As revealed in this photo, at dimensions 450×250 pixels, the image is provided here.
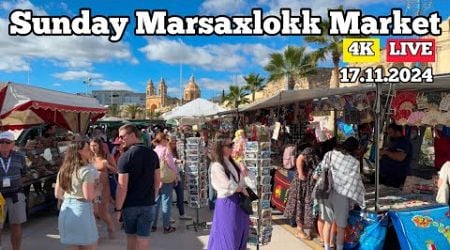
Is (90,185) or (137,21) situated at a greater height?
(137,21)

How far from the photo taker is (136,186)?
4.51 m

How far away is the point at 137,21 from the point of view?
742 centimetres

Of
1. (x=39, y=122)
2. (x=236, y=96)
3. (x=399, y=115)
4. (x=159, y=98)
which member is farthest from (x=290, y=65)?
(x=159, y=98)

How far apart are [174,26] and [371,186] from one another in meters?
4.27

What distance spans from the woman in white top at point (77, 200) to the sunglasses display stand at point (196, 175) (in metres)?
3.52

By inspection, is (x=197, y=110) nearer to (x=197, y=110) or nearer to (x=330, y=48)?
(x=197, y=110)

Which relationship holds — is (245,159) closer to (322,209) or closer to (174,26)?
(322,209)

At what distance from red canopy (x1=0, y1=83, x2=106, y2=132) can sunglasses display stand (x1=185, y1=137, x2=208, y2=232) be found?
9.08ft

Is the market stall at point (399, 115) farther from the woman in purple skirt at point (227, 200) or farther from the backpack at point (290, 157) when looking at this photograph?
the woman in purple skirt at point (227, 200)

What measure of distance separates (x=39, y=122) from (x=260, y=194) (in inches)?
325

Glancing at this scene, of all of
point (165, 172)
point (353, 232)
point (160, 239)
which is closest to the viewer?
point (353, 232)

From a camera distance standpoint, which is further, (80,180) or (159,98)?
(159,98)

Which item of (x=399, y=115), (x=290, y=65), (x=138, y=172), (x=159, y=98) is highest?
(x=159, y=98)

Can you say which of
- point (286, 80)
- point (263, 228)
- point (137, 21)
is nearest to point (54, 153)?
point (137, 21)
